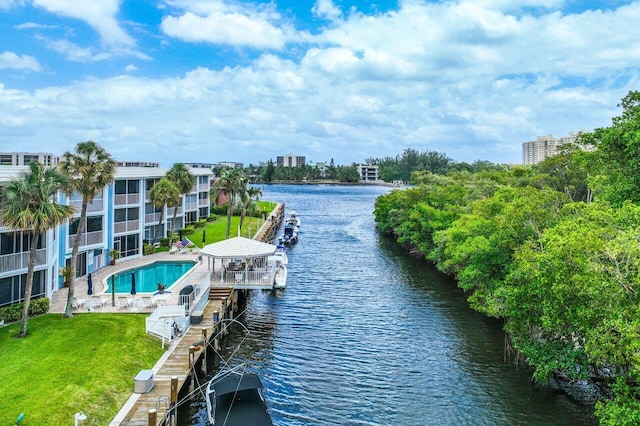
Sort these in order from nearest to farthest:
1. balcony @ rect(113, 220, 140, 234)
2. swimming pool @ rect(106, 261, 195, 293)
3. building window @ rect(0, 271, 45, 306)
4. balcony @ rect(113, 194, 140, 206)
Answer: building window @ rect(0, 271, 45, 306) < swimming pool @ rect(106, 261, 195, 293) < balcony @ rect(113, 220, 140, 234) < balcony @ rect(113, 194, 140, 206)

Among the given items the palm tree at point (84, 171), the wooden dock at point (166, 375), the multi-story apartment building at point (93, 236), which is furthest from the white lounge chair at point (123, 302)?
the wooden dock at point (166, 375)

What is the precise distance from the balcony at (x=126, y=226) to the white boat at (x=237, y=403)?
85.3ft

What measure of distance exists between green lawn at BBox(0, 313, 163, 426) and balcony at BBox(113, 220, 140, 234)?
16.3 metres

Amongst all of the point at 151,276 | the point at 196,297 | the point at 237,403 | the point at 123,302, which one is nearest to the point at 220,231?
the point at 151,276

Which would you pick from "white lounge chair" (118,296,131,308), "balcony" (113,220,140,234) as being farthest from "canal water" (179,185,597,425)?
"balcony" (113,220,140,234)

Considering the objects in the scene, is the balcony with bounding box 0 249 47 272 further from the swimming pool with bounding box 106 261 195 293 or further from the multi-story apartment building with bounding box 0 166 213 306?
the swimming pool with bounding box 106 261 195 293

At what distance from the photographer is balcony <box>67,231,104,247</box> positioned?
35166 mm

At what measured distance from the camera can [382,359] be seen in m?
26.2

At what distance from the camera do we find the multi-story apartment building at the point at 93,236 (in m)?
24.6

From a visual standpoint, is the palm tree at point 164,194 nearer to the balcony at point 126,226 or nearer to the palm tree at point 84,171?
the balcony at point 126,226

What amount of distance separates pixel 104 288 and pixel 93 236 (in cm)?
676

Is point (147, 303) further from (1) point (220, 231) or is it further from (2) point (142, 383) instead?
(1) point (220, 231)

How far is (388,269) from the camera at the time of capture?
50906mm

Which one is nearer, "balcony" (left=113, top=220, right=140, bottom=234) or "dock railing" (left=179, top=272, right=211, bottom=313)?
"dock railing" (left=179, top=272, right=211, bottom=313)
